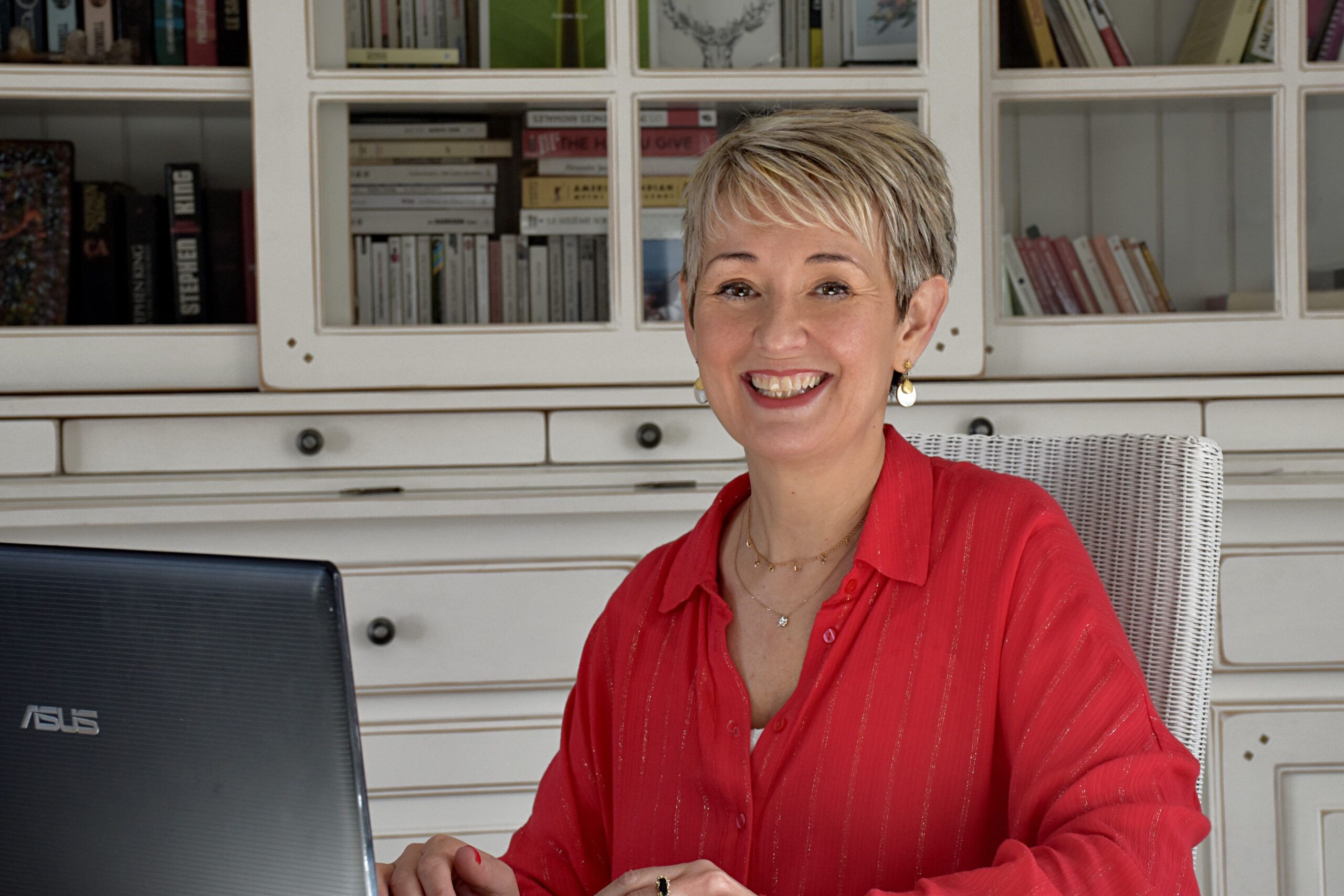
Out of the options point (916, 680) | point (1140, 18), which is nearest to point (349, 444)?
point (916, 680)

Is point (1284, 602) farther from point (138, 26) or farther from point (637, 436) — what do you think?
point (138, 26)

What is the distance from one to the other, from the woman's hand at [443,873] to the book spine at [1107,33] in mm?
1628

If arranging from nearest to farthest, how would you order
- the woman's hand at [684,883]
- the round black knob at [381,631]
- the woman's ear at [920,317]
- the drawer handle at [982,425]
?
the woman's hand at [684,883] < the woman's ear at [920,317] < the round black knob at [381,631] < the drawer handle at [982,425]

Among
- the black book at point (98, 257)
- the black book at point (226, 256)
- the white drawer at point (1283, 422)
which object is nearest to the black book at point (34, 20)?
the black book at point (98, 257)

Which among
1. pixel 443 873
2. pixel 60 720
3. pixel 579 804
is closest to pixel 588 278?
pixel 579 804

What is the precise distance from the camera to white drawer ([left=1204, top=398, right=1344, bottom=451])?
5.82 feet

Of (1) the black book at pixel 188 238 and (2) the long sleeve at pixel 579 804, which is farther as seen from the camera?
(1) the black book at pixel 188 238

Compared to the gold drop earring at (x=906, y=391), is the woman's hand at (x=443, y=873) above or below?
below

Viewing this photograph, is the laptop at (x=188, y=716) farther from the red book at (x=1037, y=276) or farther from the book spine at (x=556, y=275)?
the red book at (x=1037, y=276)

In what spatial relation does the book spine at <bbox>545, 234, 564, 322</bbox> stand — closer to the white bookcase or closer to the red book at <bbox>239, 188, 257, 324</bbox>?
the white bookcase

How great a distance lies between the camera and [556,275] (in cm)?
181

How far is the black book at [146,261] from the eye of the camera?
71.6 inches

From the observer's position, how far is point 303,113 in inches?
68.6

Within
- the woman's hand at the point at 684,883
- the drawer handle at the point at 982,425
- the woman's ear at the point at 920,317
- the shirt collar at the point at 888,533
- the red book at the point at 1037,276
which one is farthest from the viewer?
the red book at the point at 1037,276
